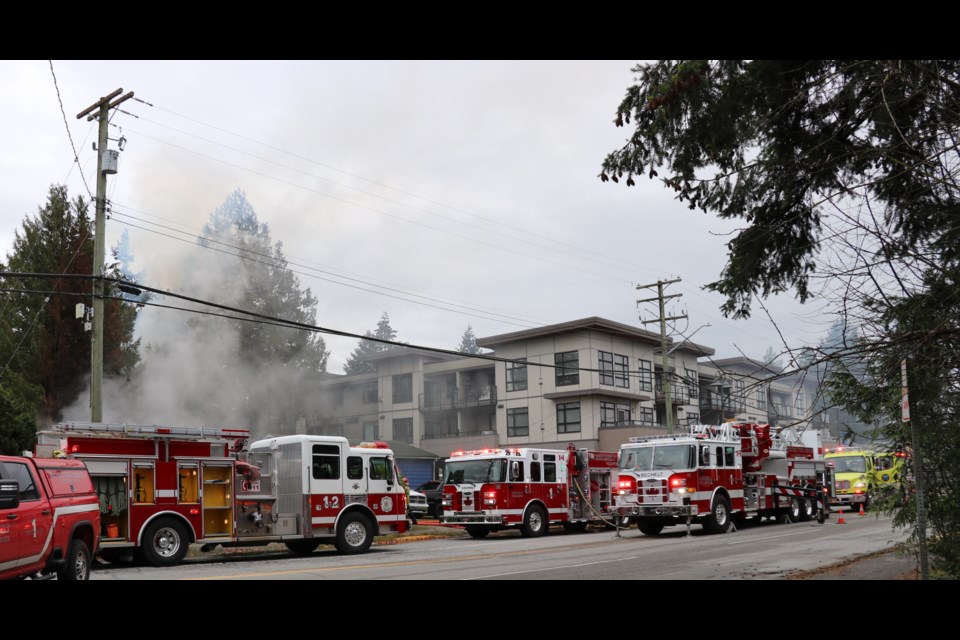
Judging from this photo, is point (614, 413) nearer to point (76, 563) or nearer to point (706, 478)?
point (706, 478)

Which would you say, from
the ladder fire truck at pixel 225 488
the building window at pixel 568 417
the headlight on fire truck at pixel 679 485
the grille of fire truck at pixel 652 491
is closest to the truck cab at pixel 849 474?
the headlight on fire truck at pixel 679 485

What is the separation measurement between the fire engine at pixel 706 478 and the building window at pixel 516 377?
24.7 m

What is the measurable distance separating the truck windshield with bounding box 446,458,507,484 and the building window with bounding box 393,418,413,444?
3086 cm

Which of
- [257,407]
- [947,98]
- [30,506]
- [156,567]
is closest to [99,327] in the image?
[156,567]

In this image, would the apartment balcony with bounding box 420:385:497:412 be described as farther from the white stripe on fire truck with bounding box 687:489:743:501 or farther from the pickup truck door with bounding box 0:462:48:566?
the pickup truck door with bounding box 0:462:48:566

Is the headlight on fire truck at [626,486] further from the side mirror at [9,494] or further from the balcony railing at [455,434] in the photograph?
the balcony railing at [455,434]

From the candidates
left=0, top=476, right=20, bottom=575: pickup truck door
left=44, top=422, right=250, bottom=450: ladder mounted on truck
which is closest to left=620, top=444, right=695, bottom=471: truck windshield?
left=44, top=422, right=250, bottom=450: ladder mounted on truck

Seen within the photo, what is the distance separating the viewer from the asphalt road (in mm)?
13047

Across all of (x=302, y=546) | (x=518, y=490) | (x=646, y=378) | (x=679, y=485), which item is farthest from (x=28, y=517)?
(x=646, y=378)

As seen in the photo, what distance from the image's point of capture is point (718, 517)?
76.8 ft

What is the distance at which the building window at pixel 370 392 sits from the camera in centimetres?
5775

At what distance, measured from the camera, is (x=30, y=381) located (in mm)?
30859
